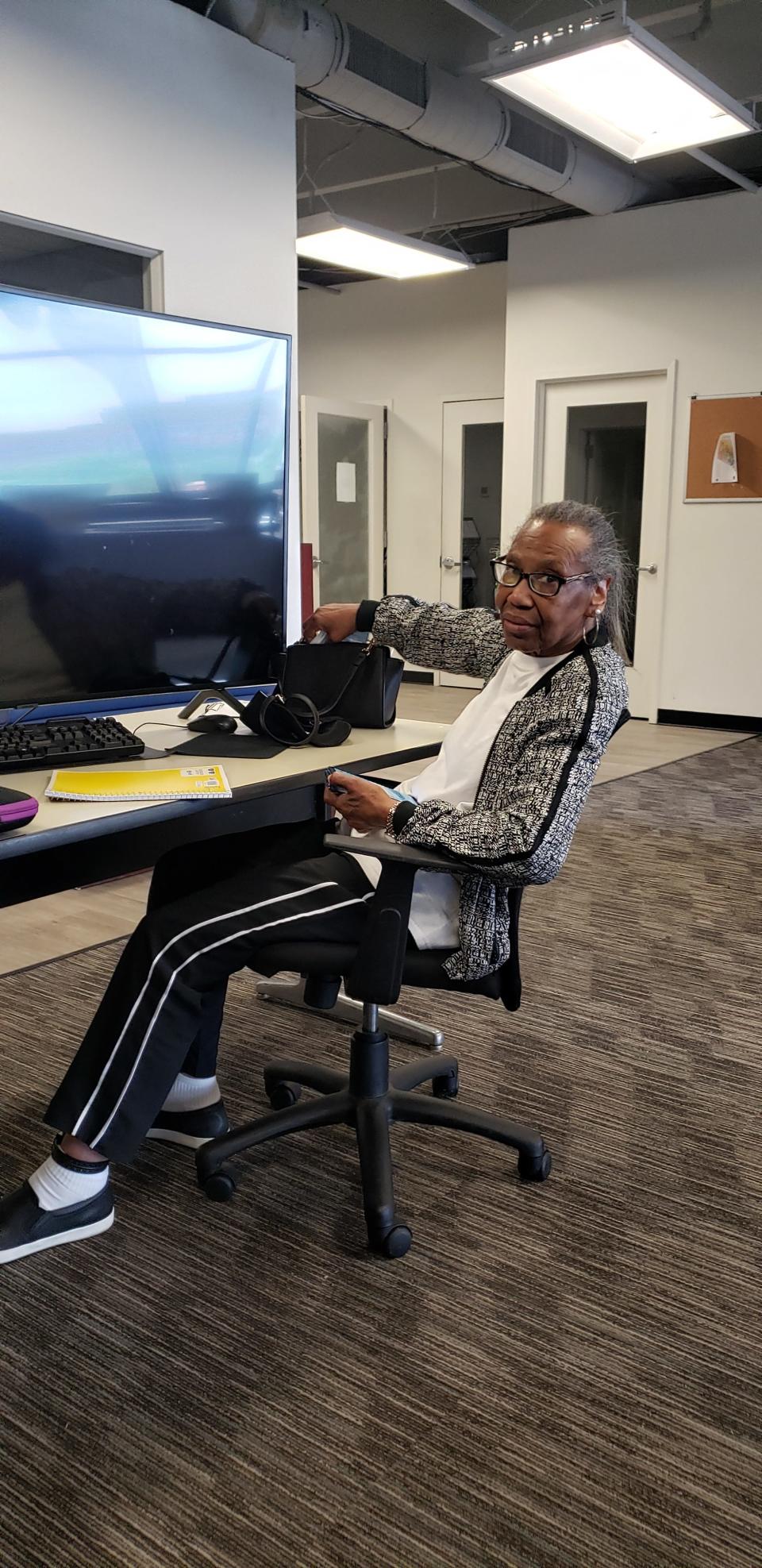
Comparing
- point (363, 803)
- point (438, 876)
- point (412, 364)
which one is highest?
point (412, 364)

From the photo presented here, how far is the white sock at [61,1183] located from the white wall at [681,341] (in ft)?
17.8

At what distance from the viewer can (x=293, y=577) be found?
3912 millimetres

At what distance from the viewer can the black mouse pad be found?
2021 mm

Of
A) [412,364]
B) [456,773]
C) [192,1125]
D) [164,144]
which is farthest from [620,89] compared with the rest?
[412,364]

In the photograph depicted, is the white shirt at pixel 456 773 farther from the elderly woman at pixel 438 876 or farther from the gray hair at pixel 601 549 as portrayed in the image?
the gray hair at pixel 601 549

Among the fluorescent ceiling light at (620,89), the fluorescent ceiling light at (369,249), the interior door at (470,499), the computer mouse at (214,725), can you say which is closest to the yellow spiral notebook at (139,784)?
the computer mouse at (214,725)

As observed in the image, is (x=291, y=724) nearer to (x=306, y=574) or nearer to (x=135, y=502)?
(x=135, y=502)

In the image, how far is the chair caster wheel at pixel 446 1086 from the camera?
2.28 metres

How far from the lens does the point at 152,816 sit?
5.35 feet

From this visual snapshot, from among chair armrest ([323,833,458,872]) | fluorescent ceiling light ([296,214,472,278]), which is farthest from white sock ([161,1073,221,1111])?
fluorescent ceiling light ([296,214,472,278])

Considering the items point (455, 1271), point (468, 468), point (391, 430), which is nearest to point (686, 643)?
point (468, 468)

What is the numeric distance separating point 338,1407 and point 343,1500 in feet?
0.48

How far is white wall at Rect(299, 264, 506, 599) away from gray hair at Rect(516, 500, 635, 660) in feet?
20.2

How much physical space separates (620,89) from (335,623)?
2.77 metres
